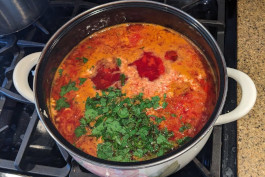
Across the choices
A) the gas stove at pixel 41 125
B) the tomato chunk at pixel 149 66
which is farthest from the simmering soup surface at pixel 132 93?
the gas stove at pixel 41 125

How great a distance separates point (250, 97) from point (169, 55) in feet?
1.41

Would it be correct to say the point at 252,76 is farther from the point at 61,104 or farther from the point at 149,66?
the point at 61,104

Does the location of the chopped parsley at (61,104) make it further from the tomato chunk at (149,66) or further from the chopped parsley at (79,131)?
the tomato chunk at (149,66)

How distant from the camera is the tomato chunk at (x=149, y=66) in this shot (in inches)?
50.8

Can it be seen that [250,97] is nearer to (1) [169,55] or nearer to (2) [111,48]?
(1) [169,55]

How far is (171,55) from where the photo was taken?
4.35 ft

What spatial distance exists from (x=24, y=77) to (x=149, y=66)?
0.51m

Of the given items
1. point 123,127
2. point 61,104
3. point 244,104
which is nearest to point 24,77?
point 61,104

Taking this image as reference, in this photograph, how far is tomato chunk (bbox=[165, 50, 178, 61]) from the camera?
132 centimetres

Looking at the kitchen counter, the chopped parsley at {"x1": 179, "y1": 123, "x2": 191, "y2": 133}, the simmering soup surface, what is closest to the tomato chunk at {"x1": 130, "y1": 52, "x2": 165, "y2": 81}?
the simmering soup surface

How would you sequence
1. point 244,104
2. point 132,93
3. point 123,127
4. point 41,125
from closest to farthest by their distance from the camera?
1. point 244,104
2. point 123,127
3. point 132,93
4. point 41,125

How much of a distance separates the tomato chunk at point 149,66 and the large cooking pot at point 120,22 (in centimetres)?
17

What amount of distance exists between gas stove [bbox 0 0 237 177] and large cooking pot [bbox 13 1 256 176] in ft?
0.43

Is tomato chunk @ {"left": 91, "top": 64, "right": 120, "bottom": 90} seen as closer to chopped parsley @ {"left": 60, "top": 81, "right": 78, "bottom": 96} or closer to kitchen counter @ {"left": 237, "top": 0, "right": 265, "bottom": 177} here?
chopped parsley @ {"left": 60, "top": 81, "right": 78, "bottom": 96}
